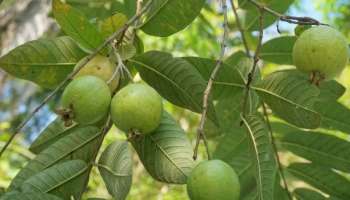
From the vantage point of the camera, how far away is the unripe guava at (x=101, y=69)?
4.72 feet

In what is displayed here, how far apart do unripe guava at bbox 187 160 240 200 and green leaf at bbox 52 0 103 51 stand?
577mm

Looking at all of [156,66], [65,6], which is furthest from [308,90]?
[65,6]

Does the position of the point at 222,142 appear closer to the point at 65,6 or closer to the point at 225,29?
the point at 225,29

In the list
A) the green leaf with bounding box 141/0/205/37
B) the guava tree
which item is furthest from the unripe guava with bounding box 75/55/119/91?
the green leaf with bounding box 141/0/205/37

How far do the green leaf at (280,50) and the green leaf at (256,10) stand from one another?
106mm

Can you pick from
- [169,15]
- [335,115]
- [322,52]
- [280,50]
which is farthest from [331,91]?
[169,15]

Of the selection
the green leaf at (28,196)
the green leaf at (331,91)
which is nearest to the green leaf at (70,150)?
the green leaf at (28,196)

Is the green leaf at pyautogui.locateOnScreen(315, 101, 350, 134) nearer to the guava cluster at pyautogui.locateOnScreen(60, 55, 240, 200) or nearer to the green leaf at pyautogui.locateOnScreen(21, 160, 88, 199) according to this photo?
the guava cluster at pyautogui.locateOnScreen(60, 55, 240, 200)

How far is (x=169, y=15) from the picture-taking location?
5.20 ft

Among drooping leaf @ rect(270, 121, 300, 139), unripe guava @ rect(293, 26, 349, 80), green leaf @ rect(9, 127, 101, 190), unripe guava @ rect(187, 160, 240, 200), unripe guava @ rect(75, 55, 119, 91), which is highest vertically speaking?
unripe guava @ rect(293, 26, 349, 80)

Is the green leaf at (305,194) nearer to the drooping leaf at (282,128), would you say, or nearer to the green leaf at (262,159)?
the drooping leaf at (282,128)

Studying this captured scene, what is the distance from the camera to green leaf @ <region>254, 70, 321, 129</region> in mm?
1465

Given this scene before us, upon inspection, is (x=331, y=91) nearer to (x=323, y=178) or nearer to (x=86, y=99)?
(x=323, y=178)

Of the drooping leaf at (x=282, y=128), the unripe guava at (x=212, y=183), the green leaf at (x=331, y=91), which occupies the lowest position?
the drooping leaf at (x=282, y=128)
